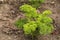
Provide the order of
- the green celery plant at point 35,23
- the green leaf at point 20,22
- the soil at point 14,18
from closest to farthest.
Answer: the green celery plant at point 35,23, the green leaf at point 20,22, the soil at point 14,18

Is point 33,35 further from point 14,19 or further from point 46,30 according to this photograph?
point 14,19

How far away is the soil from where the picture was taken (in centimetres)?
397

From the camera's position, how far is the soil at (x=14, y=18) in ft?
13.0

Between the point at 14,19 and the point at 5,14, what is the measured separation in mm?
212

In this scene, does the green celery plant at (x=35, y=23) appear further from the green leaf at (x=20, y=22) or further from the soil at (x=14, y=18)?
the soil at (x=14, y=18)

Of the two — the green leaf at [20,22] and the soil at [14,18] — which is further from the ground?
the green leaf at [20,22]

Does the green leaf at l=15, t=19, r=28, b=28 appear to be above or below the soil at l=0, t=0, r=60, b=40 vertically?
above

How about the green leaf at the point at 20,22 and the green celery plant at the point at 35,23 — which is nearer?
the green celery plant at the point at 35,23

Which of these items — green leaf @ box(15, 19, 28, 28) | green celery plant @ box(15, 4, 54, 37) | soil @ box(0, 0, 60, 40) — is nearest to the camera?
green celery plant @ box(15, 4, 54, 37)

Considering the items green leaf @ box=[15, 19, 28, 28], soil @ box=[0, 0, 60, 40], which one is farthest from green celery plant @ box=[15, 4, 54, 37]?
soil @ box=[0, 0, 60, 40]

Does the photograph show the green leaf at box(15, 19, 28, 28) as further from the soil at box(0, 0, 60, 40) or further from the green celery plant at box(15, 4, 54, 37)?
the soil at box(0, 0, 60, 40)

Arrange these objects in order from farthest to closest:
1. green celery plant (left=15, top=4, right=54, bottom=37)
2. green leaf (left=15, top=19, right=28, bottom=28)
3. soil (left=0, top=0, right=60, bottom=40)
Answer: soil (left=0, top=0, right=60, bottom=40), green leaf (left=15, top=19, right=28, bottom=28), green celery plant (left=15, top=4, right=54, bottom=37)

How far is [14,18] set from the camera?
4.31 m

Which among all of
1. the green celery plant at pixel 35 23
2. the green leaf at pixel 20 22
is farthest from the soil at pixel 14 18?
the green celery plant at pixel 35 23
